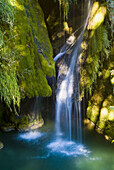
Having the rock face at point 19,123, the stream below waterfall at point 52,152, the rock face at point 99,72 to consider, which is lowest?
the stream below waterfall at point 52,152

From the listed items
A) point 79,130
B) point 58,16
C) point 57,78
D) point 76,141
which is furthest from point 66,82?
point 58,16

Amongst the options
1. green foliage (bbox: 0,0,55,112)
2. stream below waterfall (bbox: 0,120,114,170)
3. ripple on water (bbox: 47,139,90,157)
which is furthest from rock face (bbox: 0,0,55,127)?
ripple on water (bbox: 47,139,90,157)

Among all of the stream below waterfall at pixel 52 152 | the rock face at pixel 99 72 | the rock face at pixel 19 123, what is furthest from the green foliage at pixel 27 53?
the rock face at pixel 99 72

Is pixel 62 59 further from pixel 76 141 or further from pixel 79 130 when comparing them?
pixel 76 141

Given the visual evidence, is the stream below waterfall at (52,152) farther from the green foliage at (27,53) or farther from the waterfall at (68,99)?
the green foliage at (27,53)

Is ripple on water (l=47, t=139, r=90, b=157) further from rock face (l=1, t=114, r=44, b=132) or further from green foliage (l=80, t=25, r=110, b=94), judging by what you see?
green foliage (l=80, t=25, r=110, b=94)

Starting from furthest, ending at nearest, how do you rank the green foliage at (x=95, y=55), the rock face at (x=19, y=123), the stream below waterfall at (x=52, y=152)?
the rock face at (x=19, y=123) < the green foliage at (x=95, y=55) < the stream below waterfall at (x=52, y=152)

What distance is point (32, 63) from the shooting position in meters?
5.28

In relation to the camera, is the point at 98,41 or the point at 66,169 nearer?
the point at 66,169

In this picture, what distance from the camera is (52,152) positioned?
4879mm

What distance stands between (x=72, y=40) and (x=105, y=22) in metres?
3.10

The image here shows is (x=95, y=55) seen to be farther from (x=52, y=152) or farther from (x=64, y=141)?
(x=52, y=152)

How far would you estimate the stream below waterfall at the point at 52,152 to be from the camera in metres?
4.27

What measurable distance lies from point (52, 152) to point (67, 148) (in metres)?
0.54
